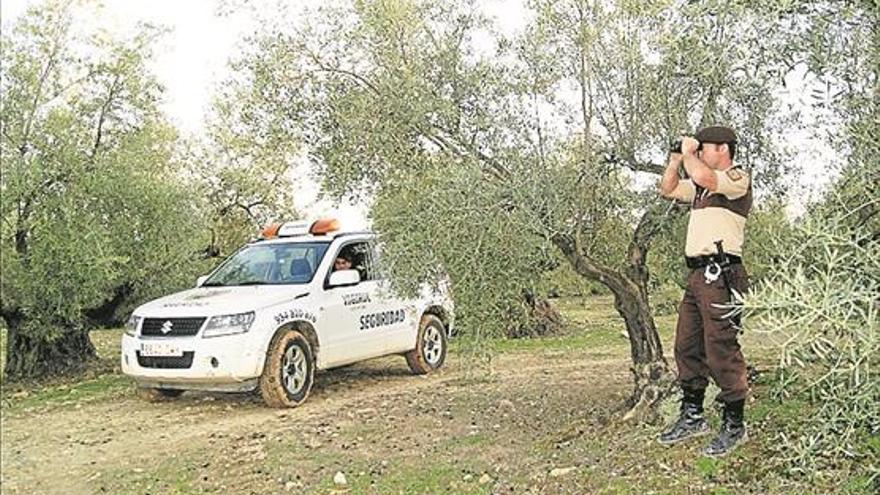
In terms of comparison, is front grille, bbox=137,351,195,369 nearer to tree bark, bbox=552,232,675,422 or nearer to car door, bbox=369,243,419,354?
car door, bbox=369,243,419,354

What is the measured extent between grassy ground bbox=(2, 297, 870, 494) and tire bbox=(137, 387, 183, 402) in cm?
9

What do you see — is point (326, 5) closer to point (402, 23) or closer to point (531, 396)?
point (402, 23)

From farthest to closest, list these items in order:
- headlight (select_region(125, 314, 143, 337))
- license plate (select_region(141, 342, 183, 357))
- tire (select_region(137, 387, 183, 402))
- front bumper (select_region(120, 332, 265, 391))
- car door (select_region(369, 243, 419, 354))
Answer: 1. car door (select_region(369, 243, 419, 354))
2. tire (select_region(137, 387, 183, 402))
3. headlight (select_region(125, 314, 143, 337))
4. license plate (select_region(141, 342, 183, 357))
5. front bumper (select_region(120, 332, 265, 391))

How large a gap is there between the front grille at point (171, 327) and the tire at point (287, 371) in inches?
19.4

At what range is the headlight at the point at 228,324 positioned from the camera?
5562mm

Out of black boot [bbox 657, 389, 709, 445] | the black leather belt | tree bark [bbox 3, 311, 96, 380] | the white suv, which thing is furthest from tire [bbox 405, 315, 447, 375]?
the black leather belt

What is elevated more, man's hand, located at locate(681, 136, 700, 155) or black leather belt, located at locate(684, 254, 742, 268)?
man's hand, located at locate(681, 136, 700, 155)

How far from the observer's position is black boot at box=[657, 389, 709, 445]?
3562mm

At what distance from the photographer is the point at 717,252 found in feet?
10.6

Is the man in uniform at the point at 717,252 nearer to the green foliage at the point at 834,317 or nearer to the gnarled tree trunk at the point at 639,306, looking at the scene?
the green foliage at the point at 834,317

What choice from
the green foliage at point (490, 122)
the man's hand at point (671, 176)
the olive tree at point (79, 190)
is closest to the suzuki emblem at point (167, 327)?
the olive tree at point (79, 190)

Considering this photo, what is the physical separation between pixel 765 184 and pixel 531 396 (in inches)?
89.0

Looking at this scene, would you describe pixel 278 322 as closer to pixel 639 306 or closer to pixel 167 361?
pixel 167 361

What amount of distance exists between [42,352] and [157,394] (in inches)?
49.8
